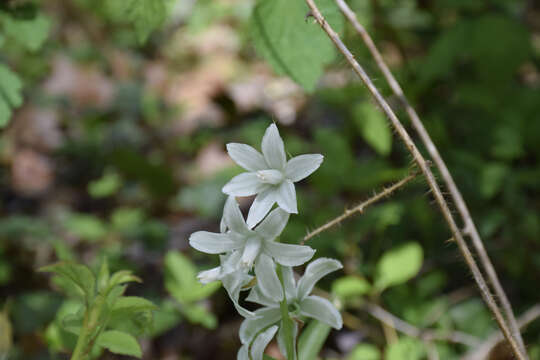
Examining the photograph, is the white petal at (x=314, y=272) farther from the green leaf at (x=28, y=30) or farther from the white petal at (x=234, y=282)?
the green leaf at (x=28, y=30)

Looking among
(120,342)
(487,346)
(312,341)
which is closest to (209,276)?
(120,342)

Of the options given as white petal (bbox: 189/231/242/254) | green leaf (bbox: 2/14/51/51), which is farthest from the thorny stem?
green leaf (bbox: 2/14/51/51)

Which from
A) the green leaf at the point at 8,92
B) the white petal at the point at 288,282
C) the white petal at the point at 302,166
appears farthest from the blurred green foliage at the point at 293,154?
the white petal at the point at 288,282

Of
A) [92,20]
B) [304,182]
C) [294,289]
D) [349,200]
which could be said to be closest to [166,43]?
[92,20]

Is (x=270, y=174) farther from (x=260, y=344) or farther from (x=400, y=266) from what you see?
(x=400, y=266)

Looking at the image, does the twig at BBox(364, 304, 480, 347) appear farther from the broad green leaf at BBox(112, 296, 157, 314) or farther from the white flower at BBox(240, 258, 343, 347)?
the broad green leaf at BBox(112, 296, 157, 314)
